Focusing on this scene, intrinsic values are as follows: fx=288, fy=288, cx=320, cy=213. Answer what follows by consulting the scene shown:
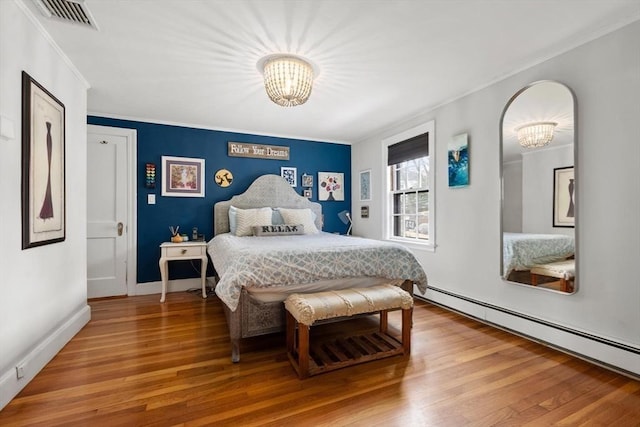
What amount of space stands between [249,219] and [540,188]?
120 inches

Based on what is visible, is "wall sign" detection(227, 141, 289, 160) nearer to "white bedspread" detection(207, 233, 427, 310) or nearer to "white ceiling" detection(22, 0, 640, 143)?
"white ceiling" detection(22, 0, 640, 143)

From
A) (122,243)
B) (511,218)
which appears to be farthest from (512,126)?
(122,243)

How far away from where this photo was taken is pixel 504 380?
71.4 inches

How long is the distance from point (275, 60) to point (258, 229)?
6.21ft

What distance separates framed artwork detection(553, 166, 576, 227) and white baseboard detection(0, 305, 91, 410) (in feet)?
12.2

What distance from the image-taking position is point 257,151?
172 inches

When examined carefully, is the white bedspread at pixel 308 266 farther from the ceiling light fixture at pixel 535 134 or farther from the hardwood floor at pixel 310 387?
the ceiling light fixture at pixel 535 134

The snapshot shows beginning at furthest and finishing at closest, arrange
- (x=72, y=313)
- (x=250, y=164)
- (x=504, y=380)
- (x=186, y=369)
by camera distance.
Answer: (x=250, y=164) < (x=72, y=313) < (x=186, y=369) < (x=504, y=380)

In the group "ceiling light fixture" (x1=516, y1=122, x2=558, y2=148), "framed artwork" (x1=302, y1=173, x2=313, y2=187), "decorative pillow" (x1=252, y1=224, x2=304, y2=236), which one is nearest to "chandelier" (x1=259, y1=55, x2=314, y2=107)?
"decorative pillow" (x1=252, y1=224, x2=304, y2=236)

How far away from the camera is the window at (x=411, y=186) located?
351 cm

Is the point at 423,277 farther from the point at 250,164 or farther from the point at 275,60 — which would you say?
the point at 250,164

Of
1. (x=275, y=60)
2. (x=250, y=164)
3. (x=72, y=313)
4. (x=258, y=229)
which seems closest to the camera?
(x=275, y=60)

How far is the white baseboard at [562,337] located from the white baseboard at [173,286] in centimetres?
323

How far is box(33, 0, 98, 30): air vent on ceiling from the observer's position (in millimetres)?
1704
